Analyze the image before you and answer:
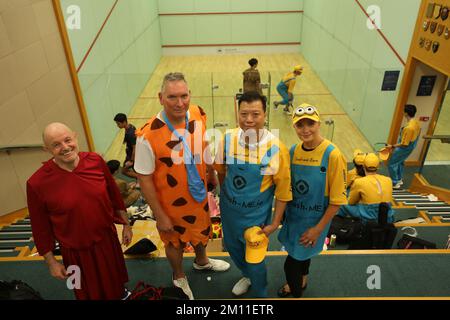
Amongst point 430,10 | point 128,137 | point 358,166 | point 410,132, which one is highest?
point 430,10

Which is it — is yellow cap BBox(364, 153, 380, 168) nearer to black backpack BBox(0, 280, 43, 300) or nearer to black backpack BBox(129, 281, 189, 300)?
black backpack BBox(129, 281, 189, 300)

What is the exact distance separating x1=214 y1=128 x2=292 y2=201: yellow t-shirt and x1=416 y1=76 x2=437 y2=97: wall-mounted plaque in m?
4.45

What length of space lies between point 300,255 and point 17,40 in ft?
12.6

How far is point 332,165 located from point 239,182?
0.52 m

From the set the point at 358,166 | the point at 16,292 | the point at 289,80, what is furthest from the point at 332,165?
the point at 289,80

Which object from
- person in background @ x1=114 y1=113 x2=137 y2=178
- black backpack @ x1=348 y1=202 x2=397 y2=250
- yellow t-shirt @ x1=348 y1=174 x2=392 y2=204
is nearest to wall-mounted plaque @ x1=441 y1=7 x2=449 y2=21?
yellow t-shirt @ x1=348 y1=174 x2=392 y2=204

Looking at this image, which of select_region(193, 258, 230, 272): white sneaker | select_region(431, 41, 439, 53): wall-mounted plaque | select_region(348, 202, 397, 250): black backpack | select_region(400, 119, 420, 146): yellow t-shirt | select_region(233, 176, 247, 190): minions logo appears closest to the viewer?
select_region(233, 176, 247, 190): minions logo

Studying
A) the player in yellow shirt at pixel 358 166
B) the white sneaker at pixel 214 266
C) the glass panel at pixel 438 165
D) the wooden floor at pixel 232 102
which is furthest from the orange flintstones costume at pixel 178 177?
the glass panel at pixel 438 165

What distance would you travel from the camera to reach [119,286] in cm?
210

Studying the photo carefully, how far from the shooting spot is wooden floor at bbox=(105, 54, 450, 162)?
20.3 feet

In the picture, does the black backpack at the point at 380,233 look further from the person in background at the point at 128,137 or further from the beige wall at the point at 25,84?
the beige wall at the point at 25,84

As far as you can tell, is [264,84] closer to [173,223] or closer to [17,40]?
[17,40]

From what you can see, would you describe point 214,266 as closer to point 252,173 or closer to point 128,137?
point 252,173

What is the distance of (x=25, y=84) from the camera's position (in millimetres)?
3879
